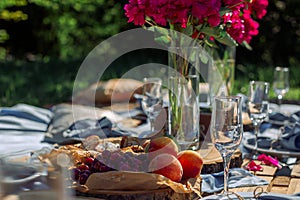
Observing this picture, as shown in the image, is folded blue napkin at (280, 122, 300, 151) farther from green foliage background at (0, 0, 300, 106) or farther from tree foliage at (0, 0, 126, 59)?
tree foliage at (0, 0, 126, 59)

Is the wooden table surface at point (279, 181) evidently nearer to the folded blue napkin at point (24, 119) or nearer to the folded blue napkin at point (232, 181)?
the folded blue napkin at point (232, 181)

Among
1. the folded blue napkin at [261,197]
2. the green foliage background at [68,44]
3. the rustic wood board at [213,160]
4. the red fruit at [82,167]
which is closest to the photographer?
the folded blue napkin at [261,197]

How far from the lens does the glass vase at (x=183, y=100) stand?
2.26 metres

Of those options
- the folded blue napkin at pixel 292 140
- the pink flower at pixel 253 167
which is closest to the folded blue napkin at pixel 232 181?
the pink flower at pixel 253 167

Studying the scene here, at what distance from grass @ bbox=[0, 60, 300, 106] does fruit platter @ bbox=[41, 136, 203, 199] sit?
4042 mm

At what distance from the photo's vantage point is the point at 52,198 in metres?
1.01

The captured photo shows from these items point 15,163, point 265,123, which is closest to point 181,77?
point 265,123

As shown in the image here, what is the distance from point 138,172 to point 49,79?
5.34m

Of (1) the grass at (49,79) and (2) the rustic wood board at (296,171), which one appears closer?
(2) the rustic wood board at (296,171)

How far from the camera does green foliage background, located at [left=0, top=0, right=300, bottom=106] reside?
263 inches

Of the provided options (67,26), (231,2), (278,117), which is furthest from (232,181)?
(67,26)

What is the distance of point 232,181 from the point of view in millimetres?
1957

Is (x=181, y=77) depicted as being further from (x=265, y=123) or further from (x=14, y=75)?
(x=14, y=75)

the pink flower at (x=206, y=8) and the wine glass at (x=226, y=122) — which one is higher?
the pink flower at (x=206, y=8)
